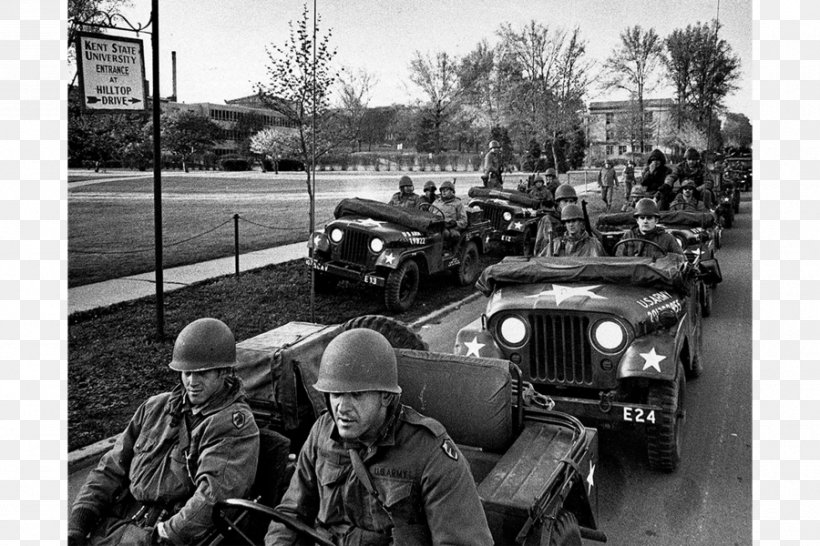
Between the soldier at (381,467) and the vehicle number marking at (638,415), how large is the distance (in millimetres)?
2296

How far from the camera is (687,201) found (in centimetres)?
1196

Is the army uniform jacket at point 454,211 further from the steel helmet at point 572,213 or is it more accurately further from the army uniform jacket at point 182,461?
the army uniform jacket at point 182,461

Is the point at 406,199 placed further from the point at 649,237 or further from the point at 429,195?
the point at 649,237

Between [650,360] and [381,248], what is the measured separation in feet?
16.5

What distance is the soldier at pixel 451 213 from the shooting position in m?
10.9

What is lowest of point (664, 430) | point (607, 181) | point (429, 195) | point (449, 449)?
point (664, 430)

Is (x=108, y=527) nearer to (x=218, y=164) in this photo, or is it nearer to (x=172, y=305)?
(x=172, y=305)

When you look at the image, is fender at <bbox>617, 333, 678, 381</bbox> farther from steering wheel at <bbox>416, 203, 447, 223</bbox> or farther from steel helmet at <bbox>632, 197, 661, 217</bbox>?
steering wheel at <bbox>416, 203, 447, 223</bbox>

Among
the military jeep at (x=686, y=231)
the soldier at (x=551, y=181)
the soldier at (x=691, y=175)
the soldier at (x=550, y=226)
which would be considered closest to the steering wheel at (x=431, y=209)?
the soldier at (x=550, y=226)

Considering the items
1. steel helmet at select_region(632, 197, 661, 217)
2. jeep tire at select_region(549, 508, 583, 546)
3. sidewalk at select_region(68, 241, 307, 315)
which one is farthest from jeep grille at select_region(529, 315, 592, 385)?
sidewalk at select_region(68, 241, 307, 315)

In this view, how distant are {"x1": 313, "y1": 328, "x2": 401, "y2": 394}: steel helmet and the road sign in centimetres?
412

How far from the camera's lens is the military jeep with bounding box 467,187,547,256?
13727mm

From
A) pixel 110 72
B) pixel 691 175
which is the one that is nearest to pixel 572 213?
pixel 110 72
